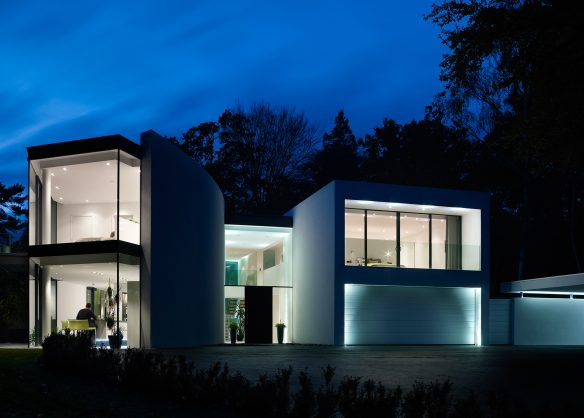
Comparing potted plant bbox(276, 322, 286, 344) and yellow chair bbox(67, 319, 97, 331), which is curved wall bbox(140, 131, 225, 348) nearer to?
yellow chair bbox(67, 319, 97, 331)

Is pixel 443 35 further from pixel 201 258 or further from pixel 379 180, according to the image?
pixel 379 180

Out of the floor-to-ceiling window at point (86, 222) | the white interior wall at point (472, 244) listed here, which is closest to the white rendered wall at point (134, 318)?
the floor-to-ceiling window at point (86, 222)

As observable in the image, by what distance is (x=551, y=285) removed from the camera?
23750mm

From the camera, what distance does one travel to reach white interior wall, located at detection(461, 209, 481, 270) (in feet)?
79.2

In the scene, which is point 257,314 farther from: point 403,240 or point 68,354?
point 68,354

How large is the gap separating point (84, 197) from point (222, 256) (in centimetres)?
501

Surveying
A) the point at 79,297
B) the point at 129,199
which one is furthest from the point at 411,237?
the point at 79,297

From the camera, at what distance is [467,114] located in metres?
33.8

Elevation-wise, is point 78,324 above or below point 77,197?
below

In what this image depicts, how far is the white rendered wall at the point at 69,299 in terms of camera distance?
969 inches

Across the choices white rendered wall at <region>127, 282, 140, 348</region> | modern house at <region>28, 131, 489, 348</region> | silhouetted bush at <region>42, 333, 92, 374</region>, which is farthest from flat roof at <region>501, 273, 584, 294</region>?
silhouetted bush at <region>42, 333, 92, 374</region>

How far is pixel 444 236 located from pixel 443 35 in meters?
13.0

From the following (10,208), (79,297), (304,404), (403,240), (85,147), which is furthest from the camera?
(10,208)

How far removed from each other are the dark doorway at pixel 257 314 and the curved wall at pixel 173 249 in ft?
13.4
